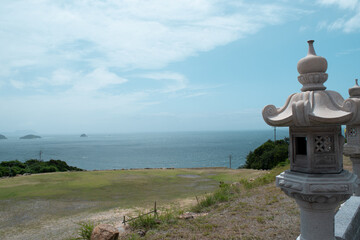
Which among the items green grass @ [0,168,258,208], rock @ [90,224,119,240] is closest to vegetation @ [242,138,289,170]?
green grass @ [0,168,258,208]

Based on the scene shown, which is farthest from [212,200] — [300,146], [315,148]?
[315,148]

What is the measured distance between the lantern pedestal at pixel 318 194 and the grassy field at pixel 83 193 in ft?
22.2

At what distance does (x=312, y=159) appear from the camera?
2.97 meters

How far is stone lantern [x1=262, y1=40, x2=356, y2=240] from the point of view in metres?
2.76

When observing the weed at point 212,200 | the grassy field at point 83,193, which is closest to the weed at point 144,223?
the weed at point 212,200

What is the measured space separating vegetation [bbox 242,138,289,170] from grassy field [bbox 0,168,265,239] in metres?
10.4

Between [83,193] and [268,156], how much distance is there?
60.9ft

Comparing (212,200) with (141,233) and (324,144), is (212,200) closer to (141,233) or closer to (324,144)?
(141,233)

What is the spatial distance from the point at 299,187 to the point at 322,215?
1.61 feet

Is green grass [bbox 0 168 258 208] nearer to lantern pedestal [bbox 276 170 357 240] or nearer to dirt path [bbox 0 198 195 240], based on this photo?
dirt path [bbox 0 198 195 240]

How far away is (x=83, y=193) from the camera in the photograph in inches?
451

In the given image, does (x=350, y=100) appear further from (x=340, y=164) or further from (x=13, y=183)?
(x=13, y=183)

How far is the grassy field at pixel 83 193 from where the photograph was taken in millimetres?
8617

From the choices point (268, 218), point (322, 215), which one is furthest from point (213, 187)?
point (322, 215)
